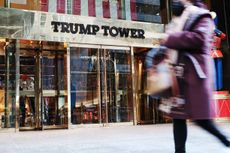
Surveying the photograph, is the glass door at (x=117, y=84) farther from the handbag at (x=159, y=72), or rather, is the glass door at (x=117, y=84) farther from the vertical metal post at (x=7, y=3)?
the handbag at (x=159, y=72)

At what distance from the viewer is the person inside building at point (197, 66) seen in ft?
9.29

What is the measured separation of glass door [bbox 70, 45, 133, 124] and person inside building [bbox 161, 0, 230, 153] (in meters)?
8.84

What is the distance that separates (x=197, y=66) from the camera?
2.89 metres

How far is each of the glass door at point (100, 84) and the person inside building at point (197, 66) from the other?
348 inches

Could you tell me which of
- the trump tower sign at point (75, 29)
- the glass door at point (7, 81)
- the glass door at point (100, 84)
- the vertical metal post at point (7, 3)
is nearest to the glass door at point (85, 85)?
the glass door at point (100, 84)

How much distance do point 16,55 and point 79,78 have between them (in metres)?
2.13

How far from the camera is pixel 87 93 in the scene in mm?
11930

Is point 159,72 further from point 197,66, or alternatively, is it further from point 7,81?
point 7,81

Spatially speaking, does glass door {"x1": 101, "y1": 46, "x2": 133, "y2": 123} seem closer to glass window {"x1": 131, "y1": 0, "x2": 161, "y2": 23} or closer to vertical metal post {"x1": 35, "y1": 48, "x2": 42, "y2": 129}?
glass window {"x1": 131, "y1": 0, "x2": 161, "y2": 23}

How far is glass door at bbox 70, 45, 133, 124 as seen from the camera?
11.7 metres

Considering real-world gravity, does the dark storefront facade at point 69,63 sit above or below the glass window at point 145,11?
below

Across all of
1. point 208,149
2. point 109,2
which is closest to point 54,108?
point 109,2

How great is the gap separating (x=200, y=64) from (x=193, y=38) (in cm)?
22

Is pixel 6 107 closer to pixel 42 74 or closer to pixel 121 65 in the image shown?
pixel 42 74
